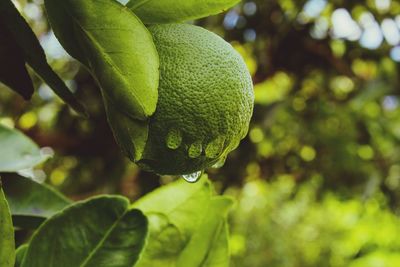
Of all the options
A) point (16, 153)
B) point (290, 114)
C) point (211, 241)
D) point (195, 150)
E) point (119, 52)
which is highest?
point (119, 52)

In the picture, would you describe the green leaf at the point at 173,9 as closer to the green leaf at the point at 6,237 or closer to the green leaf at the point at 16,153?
the green leaf at the point at 6,237

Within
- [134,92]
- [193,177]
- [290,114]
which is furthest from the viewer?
[290,114]

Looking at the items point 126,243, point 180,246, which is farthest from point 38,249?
point 180,246

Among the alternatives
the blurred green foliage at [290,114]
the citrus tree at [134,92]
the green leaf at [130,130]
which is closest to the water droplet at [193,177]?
the citrus tree at [134,92]

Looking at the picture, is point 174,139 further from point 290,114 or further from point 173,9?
point 290,114

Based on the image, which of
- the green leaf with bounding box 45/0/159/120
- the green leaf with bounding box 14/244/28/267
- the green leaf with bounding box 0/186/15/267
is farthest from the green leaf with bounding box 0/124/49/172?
the green leaf with bounding box 45/0/159/120

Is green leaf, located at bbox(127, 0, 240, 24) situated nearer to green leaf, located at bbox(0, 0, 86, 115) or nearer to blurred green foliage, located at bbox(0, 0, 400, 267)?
green leaf, located at bbox(0, 0, 86, 115)

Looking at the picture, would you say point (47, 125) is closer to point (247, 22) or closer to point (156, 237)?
point (247, 22)

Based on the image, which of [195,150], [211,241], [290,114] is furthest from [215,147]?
[290,114]
